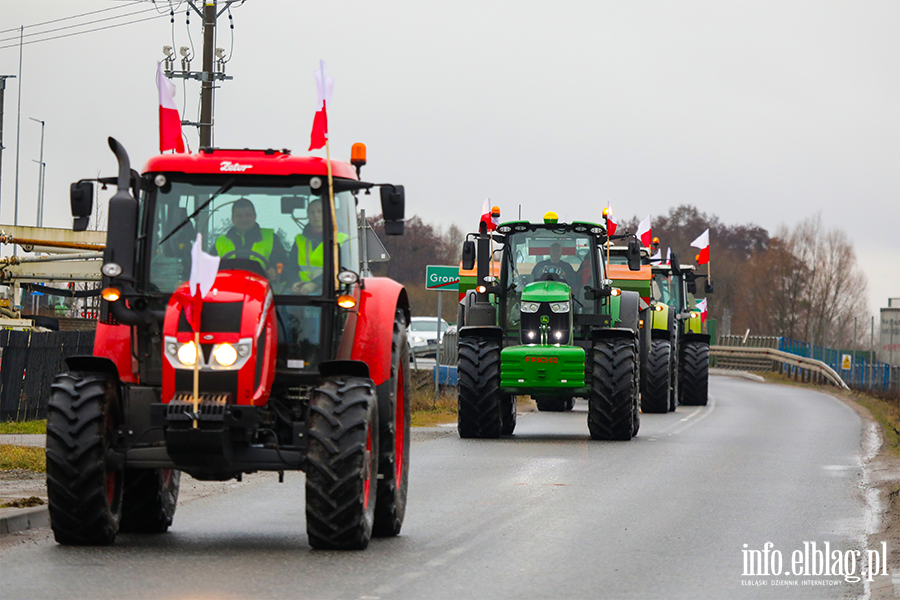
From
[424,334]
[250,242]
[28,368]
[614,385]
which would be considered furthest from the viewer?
[424,334]

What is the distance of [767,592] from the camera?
27.4 feet

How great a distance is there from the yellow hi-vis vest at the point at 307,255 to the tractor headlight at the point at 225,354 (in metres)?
1.12

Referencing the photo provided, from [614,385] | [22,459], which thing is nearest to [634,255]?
[614,385]

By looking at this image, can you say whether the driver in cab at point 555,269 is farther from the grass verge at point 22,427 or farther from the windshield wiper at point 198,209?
the windshield wiper at point 198,209

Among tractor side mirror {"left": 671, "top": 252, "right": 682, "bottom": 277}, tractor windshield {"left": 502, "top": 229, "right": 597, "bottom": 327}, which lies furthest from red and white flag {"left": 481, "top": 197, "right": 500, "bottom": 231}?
tractor side mirror {"left": 671, "top": 252, "right": 682, "bottom": 277}

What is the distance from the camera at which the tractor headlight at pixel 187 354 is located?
8.70 m

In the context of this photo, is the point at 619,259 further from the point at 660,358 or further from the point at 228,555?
the point at 228,555

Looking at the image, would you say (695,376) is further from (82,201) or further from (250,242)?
(82,201)

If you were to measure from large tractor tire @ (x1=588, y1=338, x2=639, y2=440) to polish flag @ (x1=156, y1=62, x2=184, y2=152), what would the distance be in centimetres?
940

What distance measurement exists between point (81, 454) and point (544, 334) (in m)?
11.7

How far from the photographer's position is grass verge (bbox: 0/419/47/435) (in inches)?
778

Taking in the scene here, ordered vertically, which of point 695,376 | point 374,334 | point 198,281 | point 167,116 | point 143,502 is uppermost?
point 167,116

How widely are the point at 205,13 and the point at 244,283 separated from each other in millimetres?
21984

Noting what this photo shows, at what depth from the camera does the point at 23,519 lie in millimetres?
10203
